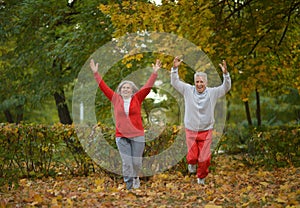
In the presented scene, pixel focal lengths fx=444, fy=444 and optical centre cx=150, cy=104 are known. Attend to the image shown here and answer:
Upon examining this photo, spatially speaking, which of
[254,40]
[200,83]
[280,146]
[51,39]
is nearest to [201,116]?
[200,83]

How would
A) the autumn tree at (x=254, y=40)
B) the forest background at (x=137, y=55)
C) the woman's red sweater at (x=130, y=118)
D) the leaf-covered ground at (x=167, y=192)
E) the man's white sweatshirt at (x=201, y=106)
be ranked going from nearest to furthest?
the leaf-covered ground at (x=167, y=192) → the woman's red sweater at (x=130, y=118) → the man's white sweatshirt at (x=201, y=106) → the forest background at (x=137, y=55) → the autumn tree at (x=254, y=40)

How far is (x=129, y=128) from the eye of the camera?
6.56 m

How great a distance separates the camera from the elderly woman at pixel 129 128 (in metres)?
6.58

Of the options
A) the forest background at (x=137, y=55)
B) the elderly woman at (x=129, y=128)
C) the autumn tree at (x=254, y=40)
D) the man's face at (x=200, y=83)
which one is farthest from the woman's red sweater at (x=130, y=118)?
the autumn tree at (x=254, y=40)

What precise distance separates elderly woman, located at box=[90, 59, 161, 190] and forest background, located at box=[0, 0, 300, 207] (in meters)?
1.07

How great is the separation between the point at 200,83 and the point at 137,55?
7.34 ft

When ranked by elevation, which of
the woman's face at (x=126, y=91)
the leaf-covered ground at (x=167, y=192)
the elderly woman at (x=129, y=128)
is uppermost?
the woman's face at (x=126, y=91)

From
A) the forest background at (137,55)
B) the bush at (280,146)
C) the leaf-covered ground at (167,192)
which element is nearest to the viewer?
the leaf-covered ground at (167,192)

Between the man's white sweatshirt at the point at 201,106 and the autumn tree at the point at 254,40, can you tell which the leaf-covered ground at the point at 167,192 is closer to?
the man's white sweatshirt at the point at 201,106

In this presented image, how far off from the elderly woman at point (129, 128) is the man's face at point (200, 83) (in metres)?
0.67

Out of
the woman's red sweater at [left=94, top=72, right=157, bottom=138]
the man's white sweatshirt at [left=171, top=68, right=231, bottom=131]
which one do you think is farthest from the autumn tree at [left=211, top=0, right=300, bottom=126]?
the woman's red sweater at [left=94, top=72, right=157, bottom=138]

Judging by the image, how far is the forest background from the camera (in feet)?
27.2

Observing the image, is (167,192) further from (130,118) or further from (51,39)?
(51,39)

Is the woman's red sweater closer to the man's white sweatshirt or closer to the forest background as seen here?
the man's white sweatshirt
